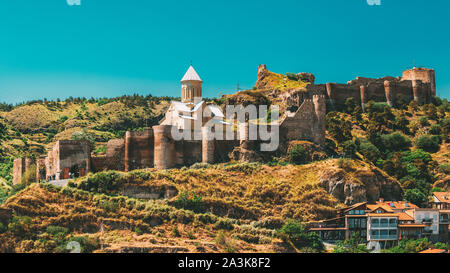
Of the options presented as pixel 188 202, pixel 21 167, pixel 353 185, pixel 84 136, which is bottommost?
pixel 188 202

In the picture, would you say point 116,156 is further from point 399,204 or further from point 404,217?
point 399,204

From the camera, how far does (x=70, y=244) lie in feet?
127

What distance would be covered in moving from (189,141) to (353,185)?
40.0 ft

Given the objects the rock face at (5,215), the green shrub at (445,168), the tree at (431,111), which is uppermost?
the tree at (431,111)

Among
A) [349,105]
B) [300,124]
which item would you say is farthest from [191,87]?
[349,105]

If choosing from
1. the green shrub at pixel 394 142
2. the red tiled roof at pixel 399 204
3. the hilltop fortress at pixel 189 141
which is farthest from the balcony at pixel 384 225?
the green shrub at pixel 394 142

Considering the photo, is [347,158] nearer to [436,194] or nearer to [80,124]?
[436,194]

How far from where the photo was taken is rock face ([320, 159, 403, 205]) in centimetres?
4769

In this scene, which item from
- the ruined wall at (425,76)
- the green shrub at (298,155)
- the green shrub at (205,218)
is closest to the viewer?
the green shrub at (205,218)

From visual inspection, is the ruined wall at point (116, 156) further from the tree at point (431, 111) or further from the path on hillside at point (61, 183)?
the tree at point (431, 111)

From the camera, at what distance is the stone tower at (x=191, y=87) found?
5669cm

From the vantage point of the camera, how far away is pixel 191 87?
5672cm

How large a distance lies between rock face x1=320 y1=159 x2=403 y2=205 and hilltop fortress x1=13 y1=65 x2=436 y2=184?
178 inches

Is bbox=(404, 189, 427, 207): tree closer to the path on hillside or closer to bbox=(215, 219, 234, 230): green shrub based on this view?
bbox=(215, 219, 234, 230): green shrub
